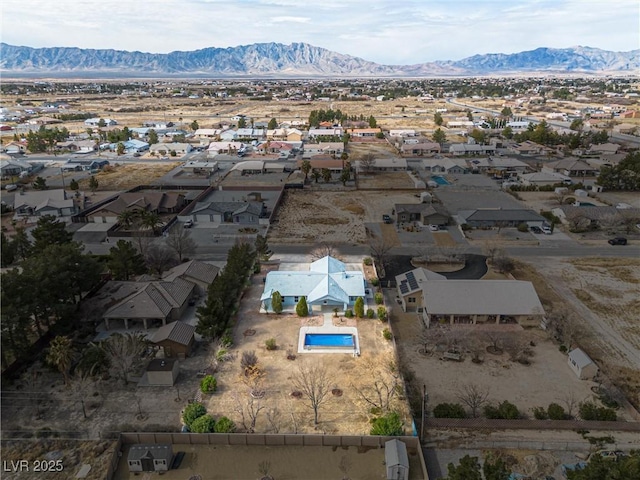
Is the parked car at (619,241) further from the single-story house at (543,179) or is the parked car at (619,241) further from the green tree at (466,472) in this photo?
the green tree at (466,472)

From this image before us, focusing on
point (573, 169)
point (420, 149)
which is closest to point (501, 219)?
point (573, 169)

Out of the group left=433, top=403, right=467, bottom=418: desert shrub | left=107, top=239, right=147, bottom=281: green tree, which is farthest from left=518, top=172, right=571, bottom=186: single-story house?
left=107, top=239, right=147, bottom=281: green tree

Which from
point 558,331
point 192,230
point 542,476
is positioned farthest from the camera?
point 192,230

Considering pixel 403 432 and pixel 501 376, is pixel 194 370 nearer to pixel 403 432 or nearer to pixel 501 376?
pixel 403 432

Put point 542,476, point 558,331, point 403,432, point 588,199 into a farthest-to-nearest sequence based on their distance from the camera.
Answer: point 588,199 < point 558,331 < point 403,432 < point 542,476

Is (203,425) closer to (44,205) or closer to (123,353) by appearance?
(123,353)

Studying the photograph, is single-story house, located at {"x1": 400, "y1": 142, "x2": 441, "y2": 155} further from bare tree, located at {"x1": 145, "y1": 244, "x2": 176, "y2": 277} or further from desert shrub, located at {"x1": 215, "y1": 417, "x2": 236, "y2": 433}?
desert shrub, located at {"x1": 215, "y1": 417, "x2": 236, "y2": 433}

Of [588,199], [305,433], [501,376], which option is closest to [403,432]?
[305,433]
